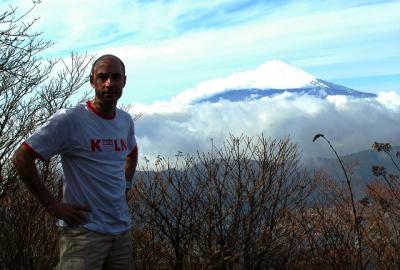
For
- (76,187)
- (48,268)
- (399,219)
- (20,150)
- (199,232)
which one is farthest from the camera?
(199,232)

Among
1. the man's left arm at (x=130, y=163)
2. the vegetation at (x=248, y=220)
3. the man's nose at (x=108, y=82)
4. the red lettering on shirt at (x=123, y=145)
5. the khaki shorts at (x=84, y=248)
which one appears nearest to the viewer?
the khaki shorts at (x=84, y=248)

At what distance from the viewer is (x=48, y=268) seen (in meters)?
4.95

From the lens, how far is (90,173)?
2.56 m

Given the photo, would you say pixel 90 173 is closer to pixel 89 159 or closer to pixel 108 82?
pixel 89 159

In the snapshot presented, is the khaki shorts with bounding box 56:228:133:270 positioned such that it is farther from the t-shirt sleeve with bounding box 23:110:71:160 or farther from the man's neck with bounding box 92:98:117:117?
the man's neck with bounding box 92:98:117:117

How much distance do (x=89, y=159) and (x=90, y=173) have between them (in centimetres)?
7

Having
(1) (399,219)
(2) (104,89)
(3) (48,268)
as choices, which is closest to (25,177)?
(2) (104,89)

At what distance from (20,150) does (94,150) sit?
1.13 feet

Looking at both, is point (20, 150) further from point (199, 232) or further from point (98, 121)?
point (199, 232)

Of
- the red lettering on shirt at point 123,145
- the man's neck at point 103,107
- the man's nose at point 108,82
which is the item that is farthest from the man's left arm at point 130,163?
the man's nose at point 108,82

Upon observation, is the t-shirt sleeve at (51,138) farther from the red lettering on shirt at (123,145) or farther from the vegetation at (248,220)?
the vegetation at (248,220)

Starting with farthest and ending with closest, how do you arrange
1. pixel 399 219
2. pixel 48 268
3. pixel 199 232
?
pixel 199 232, pixel 399 219, pixel 48 268

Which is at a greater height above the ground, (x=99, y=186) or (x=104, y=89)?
(x=104, y=89)

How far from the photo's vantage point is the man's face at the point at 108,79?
2652mm
